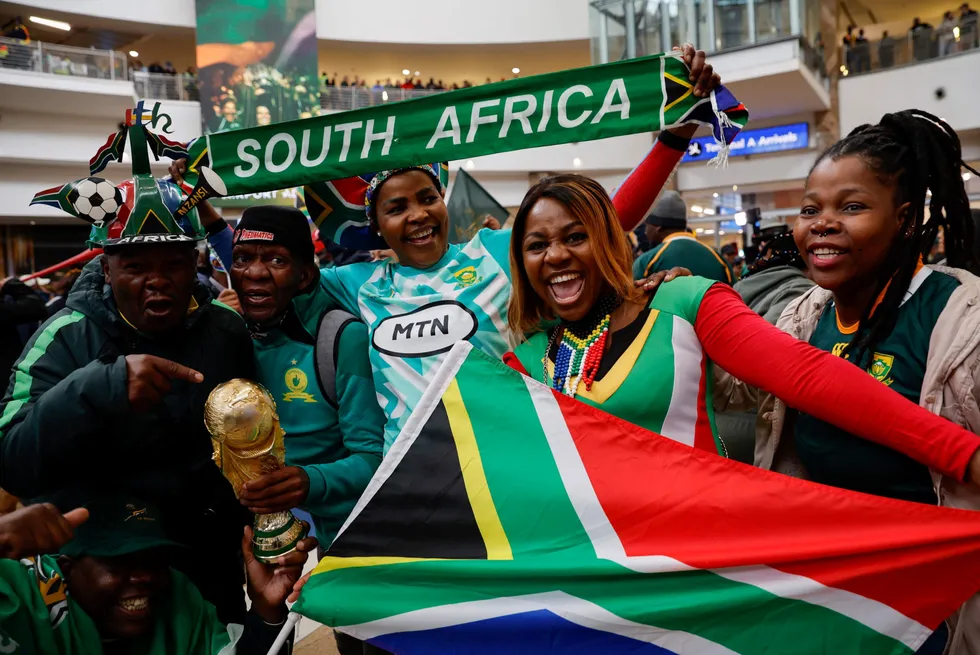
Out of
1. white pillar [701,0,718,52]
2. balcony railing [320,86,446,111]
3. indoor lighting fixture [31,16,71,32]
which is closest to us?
white pillar [701,0,718,52]

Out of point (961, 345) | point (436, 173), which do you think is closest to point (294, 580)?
point (436, 173)

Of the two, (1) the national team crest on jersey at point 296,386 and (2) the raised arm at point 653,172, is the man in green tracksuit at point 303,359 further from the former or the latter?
(2) the raised arm at point 653,172

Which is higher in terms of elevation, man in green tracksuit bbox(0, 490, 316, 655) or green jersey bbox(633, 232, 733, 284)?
green jersey bbox(633, 232, 733, 284)

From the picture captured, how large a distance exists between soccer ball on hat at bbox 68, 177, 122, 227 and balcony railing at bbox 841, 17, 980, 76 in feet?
54.2

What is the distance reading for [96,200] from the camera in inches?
85.7

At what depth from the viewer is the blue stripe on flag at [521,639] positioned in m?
1.61

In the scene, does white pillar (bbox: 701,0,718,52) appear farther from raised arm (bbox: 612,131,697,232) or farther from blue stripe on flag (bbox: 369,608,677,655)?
blue stripe on flag (bbox: 369,608,677,655)

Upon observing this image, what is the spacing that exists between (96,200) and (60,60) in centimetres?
1758

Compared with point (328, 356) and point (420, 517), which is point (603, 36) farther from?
point (420, 517)

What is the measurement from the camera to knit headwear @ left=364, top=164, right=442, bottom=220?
2.45 metres

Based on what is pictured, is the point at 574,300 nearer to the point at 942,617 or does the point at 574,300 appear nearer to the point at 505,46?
the point at 942,617

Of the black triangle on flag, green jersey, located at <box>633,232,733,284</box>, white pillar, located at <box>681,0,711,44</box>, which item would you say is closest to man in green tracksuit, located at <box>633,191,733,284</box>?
green jersey, located at <box>633,232,733,284</box>

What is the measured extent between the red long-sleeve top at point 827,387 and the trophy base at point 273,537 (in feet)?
3.75

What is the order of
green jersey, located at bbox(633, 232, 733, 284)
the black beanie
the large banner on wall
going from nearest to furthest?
1. the black beanie
2. green jersey, located at bbox(633, 232, 733, 284)
3. the large banner on wall
